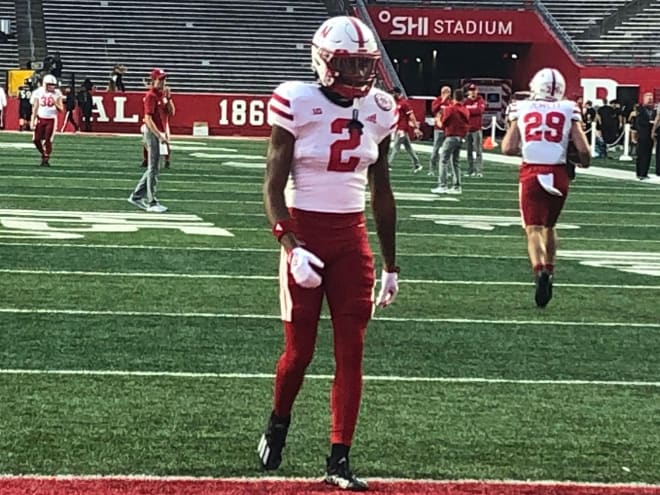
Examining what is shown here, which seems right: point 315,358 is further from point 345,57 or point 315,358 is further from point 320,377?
point 345,57

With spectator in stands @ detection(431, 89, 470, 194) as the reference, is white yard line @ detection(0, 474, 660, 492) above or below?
above

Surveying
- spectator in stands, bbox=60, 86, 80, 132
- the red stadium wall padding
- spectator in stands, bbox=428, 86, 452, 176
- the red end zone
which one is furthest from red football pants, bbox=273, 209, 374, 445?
the red stadium wall padding

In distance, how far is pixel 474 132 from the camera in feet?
83.5

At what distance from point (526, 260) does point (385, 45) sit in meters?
38.6

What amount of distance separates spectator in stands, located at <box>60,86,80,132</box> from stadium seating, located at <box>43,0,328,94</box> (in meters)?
4.32

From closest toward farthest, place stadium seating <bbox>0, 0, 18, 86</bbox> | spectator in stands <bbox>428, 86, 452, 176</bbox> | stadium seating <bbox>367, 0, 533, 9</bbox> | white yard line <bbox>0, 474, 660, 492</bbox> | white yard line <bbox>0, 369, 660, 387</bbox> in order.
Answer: white yard line <bbox>0, 474, 660, 492</bbox>
white yard line <bbox>0, 369, 660, 387</bbox>
spectator in stands <bbox>428, 86, 452, 176</bbox>
stadium seating <bbox>0, 0, 18, 86</bbox>
stadium seating <bbox>367, 0, 533, 9</bbox>

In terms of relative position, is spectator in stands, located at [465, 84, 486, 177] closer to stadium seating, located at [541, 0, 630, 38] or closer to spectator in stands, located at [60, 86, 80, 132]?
spectator in stands, located at [60, 86, 80, 132]

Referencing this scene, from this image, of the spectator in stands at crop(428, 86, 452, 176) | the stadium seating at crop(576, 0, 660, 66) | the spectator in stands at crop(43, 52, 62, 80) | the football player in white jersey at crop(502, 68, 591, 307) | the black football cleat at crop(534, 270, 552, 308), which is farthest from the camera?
the stadium seating at crop(576, 0, 660, 66)

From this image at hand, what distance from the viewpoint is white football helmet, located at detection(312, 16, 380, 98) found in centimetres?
529

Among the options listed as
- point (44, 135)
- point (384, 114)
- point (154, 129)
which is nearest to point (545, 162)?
point (384, 114)

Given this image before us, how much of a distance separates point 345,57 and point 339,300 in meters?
0.85

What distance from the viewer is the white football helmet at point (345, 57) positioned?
529cm

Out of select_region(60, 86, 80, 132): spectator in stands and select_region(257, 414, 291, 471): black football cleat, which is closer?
select_region(257, 414, 291, 471): black football cleat

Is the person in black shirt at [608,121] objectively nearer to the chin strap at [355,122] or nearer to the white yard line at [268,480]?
the white yard line at [268,480]
